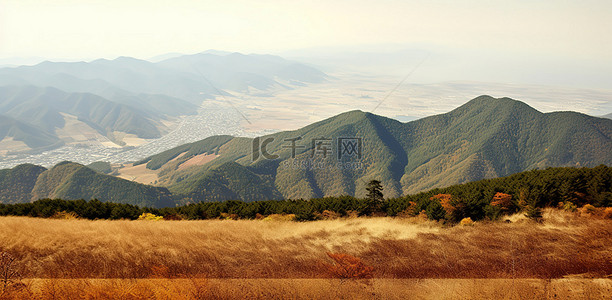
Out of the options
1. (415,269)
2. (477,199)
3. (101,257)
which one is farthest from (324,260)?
(477,199)

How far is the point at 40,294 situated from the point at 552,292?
14465 millimetres

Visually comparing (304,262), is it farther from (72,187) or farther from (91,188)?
(72,187)

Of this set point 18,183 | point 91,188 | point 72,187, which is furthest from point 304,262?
point 18,183

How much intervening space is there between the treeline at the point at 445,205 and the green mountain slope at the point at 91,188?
13071 cm

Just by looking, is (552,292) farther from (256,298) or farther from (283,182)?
(283,182)

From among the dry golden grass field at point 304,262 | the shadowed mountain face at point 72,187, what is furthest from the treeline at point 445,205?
the shadowed mountain face at point 72,187

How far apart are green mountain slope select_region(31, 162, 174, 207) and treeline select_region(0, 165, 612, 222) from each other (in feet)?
429

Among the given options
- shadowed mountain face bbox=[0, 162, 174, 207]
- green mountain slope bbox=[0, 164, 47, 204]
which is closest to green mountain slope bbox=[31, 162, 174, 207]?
shadowed mountain face bbox=[0, 162, 174, 207]

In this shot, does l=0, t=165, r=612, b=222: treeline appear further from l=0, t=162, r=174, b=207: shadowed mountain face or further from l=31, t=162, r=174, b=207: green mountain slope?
l=0, t=162, r=174, b=207: shadowed mountain face

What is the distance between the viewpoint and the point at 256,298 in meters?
9.43

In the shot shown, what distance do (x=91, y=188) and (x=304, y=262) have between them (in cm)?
18053

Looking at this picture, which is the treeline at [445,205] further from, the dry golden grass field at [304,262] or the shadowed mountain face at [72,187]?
the shadowed mountain face at [72,187]

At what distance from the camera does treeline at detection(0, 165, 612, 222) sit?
64.2ft

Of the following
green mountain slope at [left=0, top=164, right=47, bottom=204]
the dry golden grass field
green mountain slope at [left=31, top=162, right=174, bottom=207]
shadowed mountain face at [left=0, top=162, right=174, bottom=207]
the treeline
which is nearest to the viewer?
the dry golden grass field
